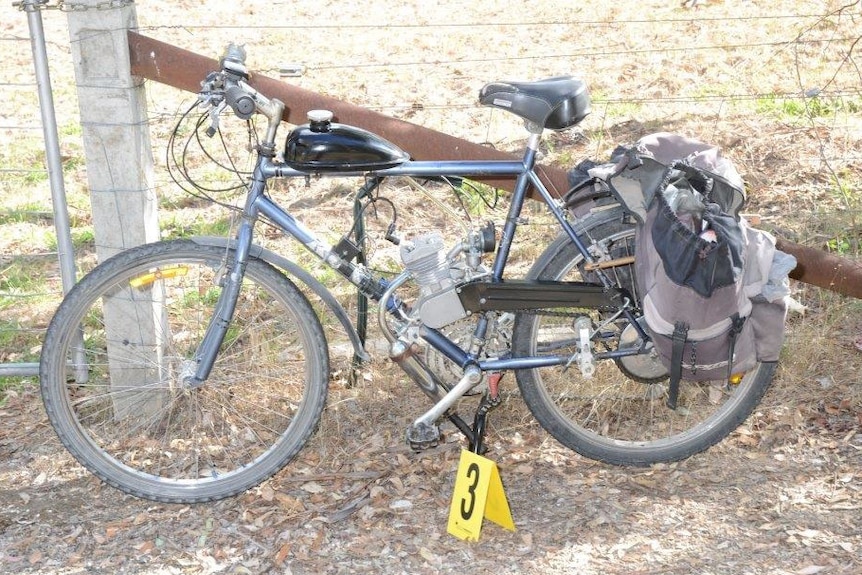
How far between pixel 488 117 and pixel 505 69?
75 centimetres

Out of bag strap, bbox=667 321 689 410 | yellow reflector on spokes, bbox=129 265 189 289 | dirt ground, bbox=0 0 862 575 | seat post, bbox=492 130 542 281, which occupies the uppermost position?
seat post, bbox=492 130 542 281

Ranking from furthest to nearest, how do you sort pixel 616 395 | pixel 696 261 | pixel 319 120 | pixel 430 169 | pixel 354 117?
pixel 616 395 → pixel 354 117 → pixel 430 169 → pixel 319 120 → pixel 696 261

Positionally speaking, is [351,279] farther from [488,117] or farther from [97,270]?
[488,117]

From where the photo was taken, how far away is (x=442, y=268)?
11.1 ft

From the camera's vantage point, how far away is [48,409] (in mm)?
3498

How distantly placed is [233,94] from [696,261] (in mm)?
1541

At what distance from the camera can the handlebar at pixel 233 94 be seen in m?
3.11

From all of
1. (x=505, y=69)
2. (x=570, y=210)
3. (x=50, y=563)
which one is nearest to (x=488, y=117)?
(x=505, y=69)

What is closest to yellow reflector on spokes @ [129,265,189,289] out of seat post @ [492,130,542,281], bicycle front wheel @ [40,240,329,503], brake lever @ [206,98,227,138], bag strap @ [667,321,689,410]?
bicycle front wheel @ [40,240,329,503]

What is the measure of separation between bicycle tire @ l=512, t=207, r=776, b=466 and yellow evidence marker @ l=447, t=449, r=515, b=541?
408 millimetres

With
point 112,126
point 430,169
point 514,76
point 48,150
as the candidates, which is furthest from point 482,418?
point 514,76

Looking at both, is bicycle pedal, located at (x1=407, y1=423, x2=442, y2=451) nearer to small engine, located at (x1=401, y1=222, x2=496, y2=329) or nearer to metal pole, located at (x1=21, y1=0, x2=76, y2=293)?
small engine, located at (x1=401, y1=222, x2=496, y2=329)

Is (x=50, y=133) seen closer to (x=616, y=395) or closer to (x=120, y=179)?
(x=120, y=179)

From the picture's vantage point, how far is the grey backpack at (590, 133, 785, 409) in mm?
3049
